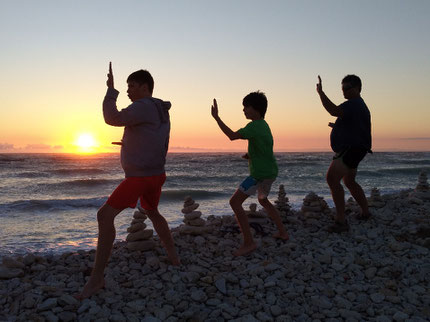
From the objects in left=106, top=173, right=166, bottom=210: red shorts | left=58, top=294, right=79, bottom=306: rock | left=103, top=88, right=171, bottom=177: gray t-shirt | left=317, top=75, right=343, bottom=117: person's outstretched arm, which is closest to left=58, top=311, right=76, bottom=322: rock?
left=58, top=294, right=79, bottom=306: rock

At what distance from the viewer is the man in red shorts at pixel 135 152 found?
3807 millimetres

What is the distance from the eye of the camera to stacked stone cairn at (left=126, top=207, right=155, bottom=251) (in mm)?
5285

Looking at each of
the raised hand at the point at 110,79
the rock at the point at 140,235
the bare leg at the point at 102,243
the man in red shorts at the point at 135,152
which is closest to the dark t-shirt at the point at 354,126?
the man in red shorts at the point at 135,152

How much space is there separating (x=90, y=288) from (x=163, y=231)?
1072mm

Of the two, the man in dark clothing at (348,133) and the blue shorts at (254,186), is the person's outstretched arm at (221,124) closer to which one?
the blue shorts at (254,186)

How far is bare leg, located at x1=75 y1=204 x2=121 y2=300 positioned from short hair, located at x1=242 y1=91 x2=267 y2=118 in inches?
90.9

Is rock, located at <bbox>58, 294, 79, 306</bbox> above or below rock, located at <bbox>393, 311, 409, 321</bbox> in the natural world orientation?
above

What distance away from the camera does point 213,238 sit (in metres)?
5.86

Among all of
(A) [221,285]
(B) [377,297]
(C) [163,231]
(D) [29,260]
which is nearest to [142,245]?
(C) [163,231]

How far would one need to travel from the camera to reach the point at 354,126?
5.72 metres

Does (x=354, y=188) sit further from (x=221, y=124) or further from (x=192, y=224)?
(x=221, y=124)

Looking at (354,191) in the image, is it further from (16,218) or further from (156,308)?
(16,218)

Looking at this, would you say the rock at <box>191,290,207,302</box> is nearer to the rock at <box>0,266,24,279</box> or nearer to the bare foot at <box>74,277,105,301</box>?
the bare foot at <box>74,277,105,301</box>

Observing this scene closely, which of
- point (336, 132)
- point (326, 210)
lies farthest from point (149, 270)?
point (326, 210)
